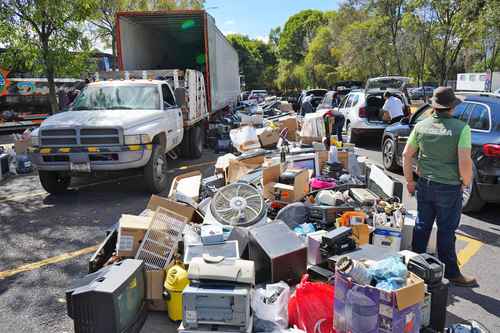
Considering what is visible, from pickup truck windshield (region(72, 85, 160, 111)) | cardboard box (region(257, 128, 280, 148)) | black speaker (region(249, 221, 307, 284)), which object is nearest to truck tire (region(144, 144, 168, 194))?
pickup truck windshield (region(72, 85, 160, 111))

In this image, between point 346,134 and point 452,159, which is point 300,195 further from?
point 346,134

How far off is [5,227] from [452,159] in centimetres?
594

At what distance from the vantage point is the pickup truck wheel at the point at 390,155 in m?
8.77

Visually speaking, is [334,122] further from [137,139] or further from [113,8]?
[113,8]

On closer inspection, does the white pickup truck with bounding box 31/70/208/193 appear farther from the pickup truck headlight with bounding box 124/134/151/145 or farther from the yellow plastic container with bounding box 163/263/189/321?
the yellow plastic container with bounding box 163/263/189/321

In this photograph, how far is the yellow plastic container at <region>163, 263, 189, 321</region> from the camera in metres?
3.53

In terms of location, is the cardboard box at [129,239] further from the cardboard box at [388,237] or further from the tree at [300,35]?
the tree at [300,35]

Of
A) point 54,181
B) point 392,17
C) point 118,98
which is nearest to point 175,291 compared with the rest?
point 54,181

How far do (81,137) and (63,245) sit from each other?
2.27m

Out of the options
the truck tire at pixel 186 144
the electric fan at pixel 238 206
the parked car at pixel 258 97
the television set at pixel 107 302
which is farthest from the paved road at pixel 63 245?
the parked car at pixel 258 97

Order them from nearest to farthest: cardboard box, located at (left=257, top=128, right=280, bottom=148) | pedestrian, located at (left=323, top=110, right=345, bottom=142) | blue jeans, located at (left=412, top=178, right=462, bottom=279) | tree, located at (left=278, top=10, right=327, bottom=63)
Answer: blue jeans, located at (left=412, top=178, right=462, bottom=279)
cardboard box, located at (left=257, top=128, right=280, bottom=148)
pedestrian, located at (left=323, top=110, right=345, bottom=142)
tree, located at (left=278, top=10, right=327, bottom=63)

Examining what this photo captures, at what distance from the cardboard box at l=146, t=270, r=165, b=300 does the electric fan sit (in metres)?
1.16

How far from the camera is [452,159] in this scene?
12.7 feet

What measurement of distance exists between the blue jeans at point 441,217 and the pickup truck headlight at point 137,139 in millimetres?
4604
